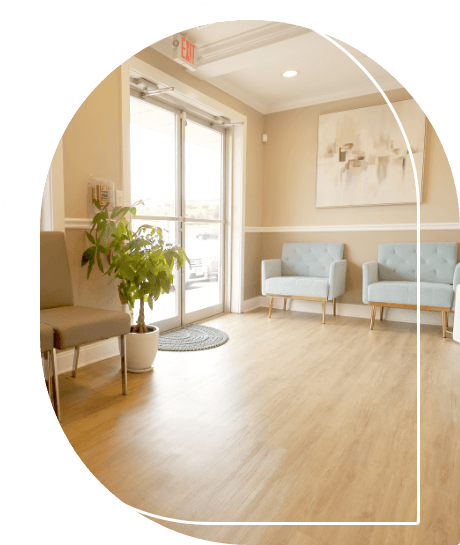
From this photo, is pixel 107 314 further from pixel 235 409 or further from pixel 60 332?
pixel 235 409

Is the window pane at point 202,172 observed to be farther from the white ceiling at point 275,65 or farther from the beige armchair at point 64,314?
the beige armchair at point 64,314

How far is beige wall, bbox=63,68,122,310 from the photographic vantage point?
255cm

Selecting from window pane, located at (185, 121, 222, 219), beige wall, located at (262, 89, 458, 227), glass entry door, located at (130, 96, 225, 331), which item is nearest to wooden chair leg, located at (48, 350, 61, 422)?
glass entry door, located at (130, 96, 225, 331)

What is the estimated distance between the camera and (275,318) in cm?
440

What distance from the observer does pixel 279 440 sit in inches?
68.4

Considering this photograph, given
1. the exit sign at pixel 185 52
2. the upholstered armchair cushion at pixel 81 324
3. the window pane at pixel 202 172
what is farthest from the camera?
the window pane at pixel 202 172

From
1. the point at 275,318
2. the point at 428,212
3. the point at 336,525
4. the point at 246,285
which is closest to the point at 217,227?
the point at 246,285

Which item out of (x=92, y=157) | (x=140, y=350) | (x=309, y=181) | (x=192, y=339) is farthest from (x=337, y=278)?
(x=92, y=157)

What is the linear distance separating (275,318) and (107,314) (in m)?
2.55

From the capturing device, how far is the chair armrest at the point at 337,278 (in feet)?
13.3

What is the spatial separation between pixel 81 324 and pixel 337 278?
115 inches

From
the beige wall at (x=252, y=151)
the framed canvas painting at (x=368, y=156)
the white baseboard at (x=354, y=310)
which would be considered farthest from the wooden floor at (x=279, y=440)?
the beige wall at (x=252, y=151)

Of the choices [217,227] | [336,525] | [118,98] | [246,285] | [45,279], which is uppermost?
[118,98]

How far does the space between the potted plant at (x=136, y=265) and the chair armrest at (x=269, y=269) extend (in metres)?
1.92
